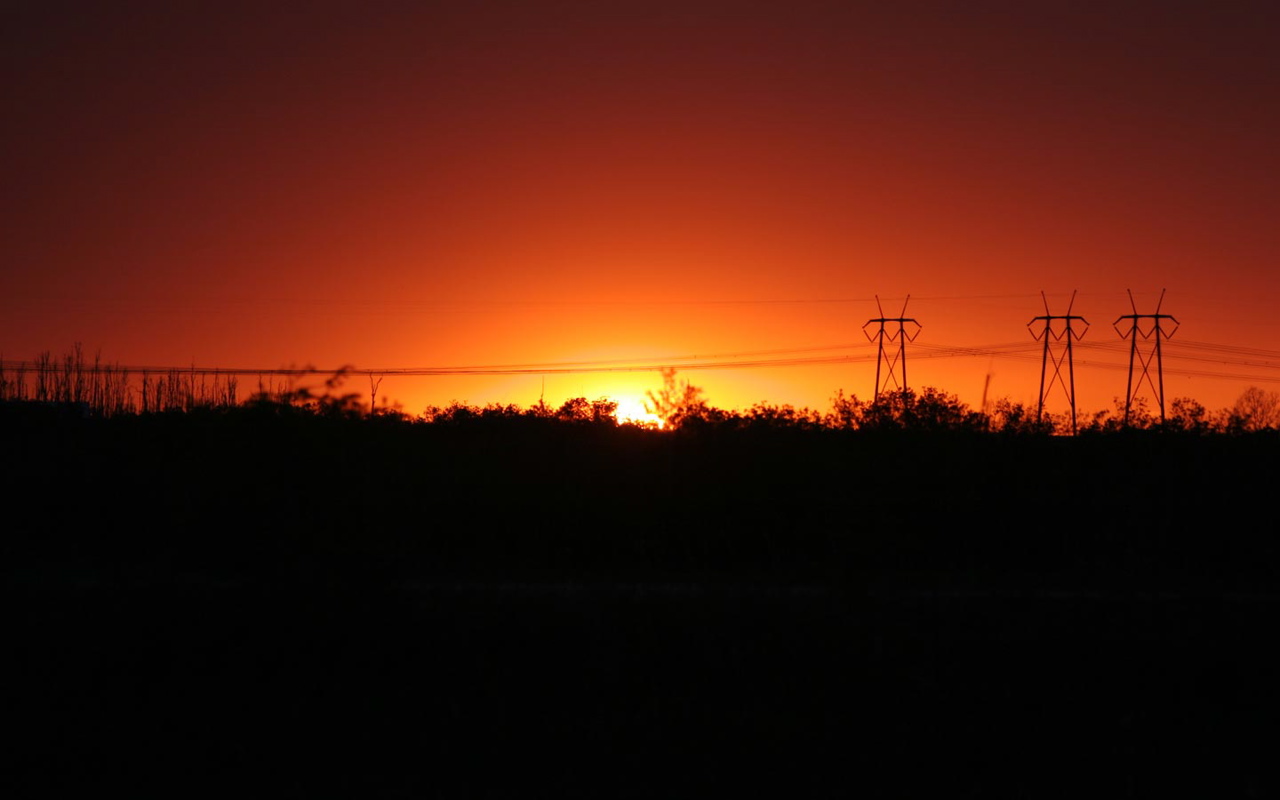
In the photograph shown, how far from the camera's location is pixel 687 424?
96.9 feet

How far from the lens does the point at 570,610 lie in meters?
20.2

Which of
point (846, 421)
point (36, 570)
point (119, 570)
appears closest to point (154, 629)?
point (119, 570)

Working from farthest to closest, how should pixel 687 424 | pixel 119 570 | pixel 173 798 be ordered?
pixel 687 424
pixel 119 570
pixel 173 798

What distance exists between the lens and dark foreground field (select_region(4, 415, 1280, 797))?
56.4ft

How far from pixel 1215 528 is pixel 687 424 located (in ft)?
42.1

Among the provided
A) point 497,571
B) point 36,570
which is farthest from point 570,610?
point 36,570

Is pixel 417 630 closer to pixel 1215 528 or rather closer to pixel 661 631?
pixel 661 631

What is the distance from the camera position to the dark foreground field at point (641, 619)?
1719 centimetres

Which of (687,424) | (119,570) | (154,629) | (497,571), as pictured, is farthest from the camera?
(687,424)

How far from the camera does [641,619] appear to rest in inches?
786

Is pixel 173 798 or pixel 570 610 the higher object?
pixel 570 610

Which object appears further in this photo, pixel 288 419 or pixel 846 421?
pixel 846 421

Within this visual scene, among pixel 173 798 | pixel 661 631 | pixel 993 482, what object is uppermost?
pixel 993 482

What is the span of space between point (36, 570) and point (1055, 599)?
63.3 ft
